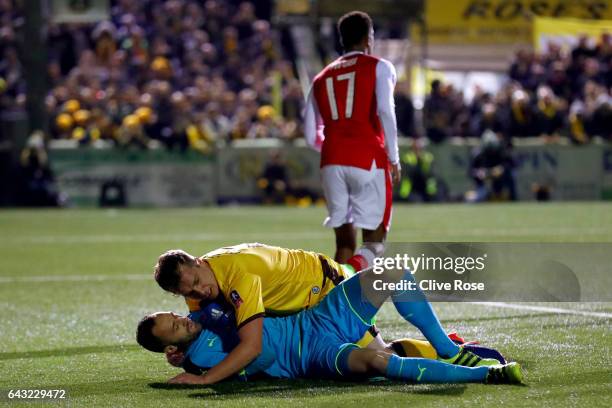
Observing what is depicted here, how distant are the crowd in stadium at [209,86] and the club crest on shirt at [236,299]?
18016 mm

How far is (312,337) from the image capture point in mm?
6816

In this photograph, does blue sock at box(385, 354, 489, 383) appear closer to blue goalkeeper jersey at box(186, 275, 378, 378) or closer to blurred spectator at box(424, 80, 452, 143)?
blue goalkeeper jersey at box(186, 275, 378, 378)

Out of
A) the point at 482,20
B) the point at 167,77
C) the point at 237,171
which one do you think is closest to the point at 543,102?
the point at 482,20

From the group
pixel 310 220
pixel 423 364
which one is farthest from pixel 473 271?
pixel 310 220

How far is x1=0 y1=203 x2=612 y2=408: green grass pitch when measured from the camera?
6.36 metres

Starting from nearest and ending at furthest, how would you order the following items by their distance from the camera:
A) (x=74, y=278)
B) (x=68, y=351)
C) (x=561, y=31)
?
(x=68, y=351) < (x=74, y=278) < (x=561, y=31)

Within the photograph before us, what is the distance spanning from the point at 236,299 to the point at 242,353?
0.92ft

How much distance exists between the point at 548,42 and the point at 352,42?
2097 cm

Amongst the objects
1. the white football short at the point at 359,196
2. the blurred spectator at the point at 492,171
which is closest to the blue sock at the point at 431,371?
the white football short at the point at 359,196

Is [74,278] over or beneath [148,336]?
beneath

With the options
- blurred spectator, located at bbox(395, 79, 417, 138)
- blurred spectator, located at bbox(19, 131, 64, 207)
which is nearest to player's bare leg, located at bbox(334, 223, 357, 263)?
blurred spectator, located at bbox(19, 131, 64, 207)

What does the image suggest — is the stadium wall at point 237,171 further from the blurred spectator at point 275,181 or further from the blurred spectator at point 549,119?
the blurred spectator at point 549,119

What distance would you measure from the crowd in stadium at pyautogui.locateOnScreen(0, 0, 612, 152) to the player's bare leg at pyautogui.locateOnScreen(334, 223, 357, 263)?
14987mm

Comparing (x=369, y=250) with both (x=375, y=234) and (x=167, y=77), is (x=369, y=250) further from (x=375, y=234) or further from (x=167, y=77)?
(x=167, y=77)
